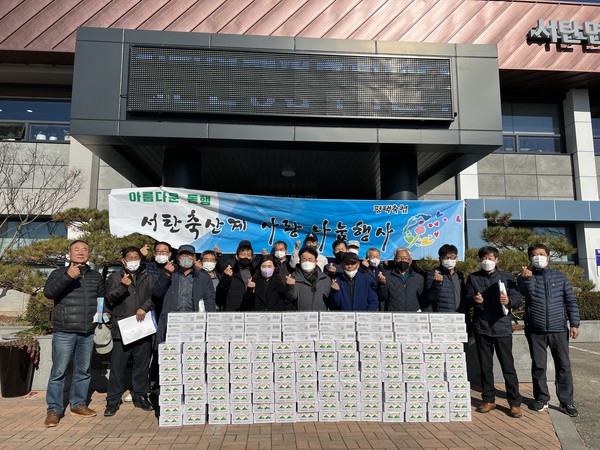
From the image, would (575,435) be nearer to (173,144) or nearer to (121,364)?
(121,364)

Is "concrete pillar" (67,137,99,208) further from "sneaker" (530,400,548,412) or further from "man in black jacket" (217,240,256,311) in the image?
"sneaker" (530,400,548,412)

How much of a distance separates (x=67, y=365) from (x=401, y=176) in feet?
20.7

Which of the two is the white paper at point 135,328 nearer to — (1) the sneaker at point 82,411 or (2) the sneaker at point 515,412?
(1) the sneaker at point 82,411

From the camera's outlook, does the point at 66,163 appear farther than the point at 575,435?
Yes

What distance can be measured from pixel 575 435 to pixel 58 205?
14861mm

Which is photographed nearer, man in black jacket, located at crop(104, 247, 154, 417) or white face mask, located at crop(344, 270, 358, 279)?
man in black jacket, located at crop(104, 247, 154, 417)

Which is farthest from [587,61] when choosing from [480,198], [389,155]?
[389,155]

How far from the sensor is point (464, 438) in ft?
14.4

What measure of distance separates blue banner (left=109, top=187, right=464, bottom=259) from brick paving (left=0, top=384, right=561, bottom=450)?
9.80ft

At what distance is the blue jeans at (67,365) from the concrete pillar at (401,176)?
574cm

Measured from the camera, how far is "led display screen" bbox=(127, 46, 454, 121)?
716cm

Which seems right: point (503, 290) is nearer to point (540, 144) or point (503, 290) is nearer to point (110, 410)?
point (110, 410)

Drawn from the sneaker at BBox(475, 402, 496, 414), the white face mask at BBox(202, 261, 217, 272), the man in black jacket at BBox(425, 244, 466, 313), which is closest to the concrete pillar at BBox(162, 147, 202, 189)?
the white face mask at BBox(202, 261, 217, 272)

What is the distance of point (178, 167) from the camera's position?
8000mm
